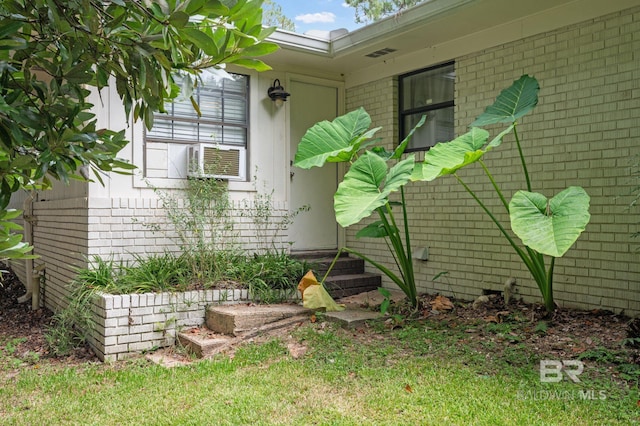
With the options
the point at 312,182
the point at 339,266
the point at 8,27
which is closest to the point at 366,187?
the point at 339,266

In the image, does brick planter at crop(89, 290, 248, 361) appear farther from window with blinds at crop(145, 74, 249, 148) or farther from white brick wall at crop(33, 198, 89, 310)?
window with blinds at crop(145, 74, 249, 148)

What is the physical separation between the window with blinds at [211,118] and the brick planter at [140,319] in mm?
1905

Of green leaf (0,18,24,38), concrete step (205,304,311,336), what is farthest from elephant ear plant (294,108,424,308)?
green leaf (0,18,24,38)

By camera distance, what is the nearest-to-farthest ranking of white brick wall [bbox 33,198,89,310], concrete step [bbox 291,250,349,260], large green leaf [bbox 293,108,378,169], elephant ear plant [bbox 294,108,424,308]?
elephant ear plant [bbox 294,108,424,308] → large green leaf [bbox 293,108,378,169] → white brick wall [bbox 33,198,89,310] → concrete step [bbox 291,250,349,260]

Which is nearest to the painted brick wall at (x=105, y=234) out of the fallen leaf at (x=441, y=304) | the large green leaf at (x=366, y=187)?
the large green leaf at (x=366, y=187)

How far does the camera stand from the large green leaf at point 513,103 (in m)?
4.49

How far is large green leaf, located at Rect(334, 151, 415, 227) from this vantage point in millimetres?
4199

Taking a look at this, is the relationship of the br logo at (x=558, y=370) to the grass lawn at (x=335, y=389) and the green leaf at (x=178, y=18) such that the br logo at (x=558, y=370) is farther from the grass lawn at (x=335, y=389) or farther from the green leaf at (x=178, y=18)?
the green leaf at (x=178, y=18)

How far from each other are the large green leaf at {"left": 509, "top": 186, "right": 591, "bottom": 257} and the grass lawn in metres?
0.84

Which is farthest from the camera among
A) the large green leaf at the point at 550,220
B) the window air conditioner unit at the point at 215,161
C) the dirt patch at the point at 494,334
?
the window air conditioner unit at the point at 215,161

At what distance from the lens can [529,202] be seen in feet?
12.9

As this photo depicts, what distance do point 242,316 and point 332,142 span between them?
191 cm

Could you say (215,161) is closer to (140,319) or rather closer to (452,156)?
(140,319)

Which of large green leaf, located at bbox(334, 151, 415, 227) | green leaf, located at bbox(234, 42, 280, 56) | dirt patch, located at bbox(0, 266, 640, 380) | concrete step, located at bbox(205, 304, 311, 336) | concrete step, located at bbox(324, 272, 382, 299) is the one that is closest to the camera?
green leaf, located at bbox(234, 42, 280, 56)
